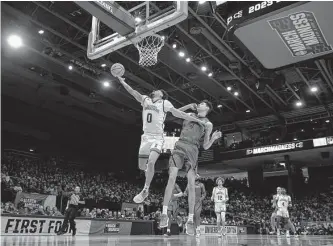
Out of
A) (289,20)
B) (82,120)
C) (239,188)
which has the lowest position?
(239,188)

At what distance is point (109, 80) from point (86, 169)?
8924 mm

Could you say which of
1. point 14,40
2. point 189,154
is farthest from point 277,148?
point 189,154

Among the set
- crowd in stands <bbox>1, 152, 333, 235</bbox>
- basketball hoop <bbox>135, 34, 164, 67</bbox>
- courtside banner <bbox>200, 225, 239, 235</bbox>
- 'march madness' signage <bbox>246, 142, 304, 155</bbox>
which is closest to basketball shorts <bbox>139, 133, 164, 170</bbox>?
basketball hoop <bbox>135, 34, 164, 67</bbox>

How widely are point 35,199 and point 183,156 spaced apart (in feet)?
42.6

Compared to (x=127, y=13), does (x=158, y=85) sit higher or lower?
higher

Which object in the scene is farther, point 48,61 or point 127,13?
point 48,61

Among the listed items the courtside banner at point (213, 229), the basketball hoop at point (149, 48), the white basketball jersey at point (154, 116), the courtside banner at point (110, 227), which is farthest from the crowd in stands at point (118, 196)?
the white basketball jersey at point (154, 116)

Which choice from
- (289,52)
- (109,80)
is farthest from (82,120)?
(289,52)

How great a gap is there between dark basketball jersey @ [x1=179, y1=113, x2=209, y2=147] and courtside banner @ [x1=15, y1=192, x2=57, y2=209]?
1181 centimetres

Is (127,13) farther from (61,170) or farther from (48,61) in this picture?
(61,170)

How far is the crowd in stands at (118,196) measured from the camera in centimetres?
1782

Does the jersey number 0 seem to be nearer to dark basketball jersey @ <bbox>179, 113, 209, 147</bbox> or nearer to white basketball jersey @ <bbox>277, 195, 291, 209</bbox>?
dark basketball jersey @ <bbox>179, 113, 209, 147</bbox>

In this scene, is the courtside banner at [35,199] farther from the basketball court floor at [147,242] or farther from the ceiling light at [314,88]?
the ceiling light at [314,88]

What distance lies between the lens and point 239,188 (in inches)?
1312
